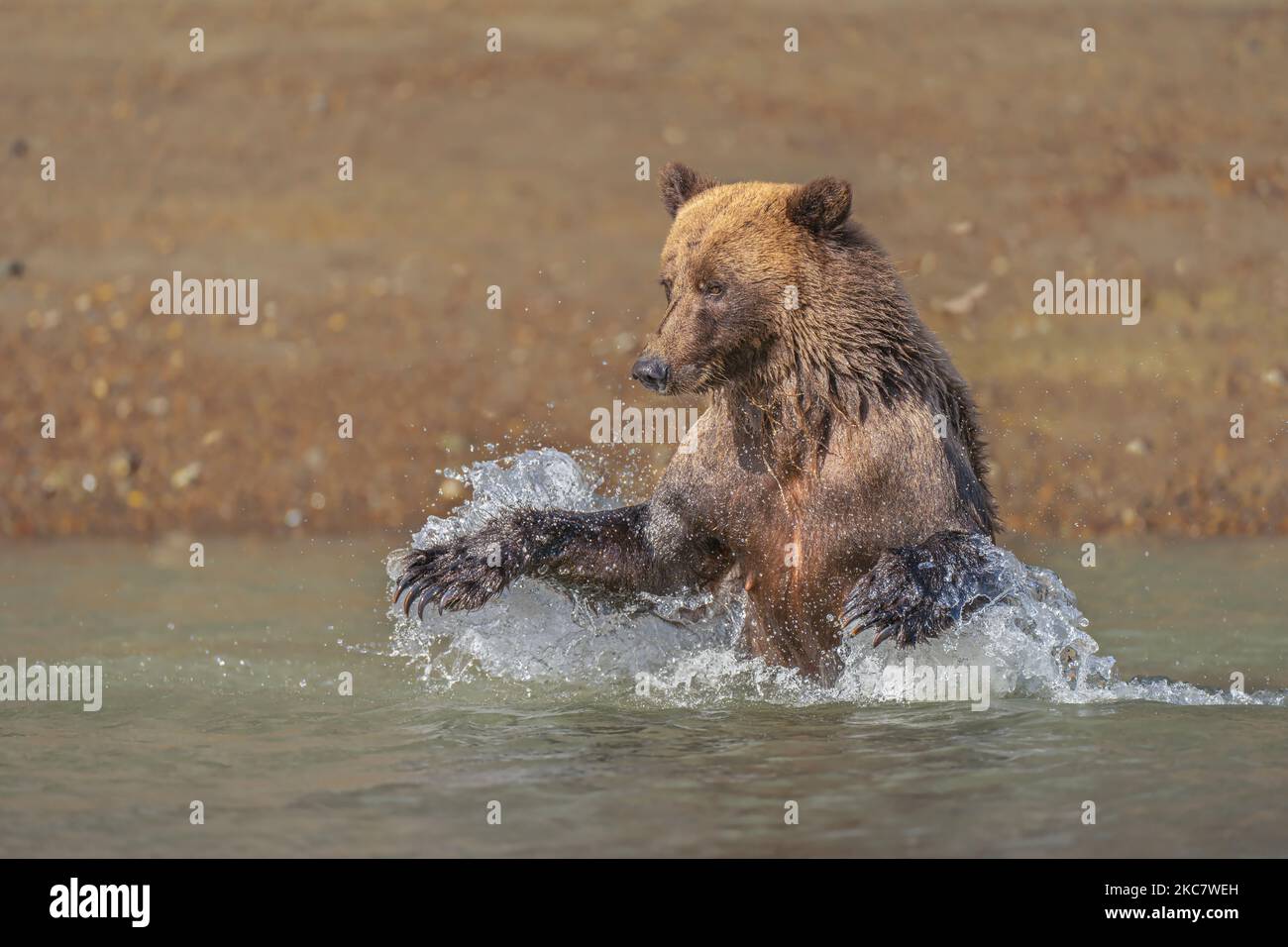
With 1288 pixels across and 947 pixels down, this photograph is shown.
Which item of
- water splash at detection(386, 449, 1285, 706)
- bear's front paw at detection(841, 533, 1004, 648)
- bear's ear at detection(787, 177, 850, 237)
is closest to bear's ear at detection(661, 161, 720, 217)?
bear's ear at detection(787, 177, 850, 237)

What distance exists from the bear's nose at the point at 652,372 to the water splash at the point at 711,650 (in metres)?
1.09

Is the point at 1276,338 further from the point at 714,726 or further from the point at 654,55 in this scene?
the point at 714,726

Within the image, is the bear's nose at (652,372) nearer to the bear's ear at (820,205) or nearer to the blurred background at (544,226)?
the bear's ear at (820,205)

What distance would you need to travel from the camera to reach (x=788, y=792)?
6488 mm

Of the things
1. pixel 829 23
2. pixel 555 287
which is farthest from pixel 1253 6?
pixel 555 287

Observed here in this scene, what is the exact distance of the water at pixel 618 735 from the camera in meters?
6.08

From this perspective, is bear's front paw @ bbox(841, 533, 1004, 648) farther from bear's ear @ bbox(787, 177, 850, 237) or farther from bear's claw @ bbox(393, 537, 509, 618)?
bear's claw @ bbox(393, 537, 509, 618)

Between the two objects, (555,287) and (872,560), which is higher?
(555,287)

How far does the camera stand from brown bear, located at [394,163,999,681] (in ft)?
25.5

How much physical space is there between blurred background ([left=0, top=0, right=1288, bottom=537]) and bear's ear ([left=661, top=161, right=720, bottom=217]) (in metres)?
4.83

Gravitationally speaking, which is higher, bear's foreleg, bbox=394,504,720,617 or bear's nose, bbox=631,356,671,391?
bear's nose, bbox=631,356,671,391

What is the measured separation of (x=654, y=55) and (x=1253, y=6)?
694cm

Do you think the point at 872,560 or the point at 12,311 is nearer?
the point at 872,560

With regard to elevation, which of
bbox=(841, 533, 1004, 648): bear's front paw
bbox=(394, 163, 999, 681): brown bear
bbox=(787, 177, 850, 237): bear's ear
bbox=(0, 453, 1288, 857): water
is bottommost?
bbox=(0, 453, 1288, 857): water
